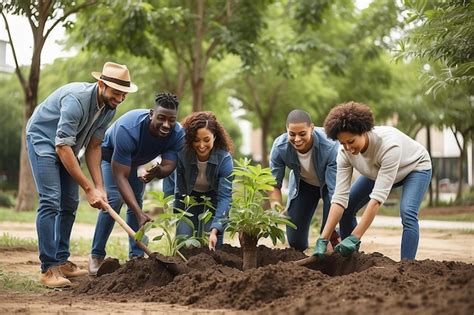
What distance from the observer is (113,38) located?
1589cm

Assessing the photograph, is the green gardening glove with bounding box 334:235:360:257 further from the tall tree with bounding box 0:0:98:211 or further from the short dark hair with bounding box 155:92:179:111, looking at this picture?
the tall tree with bounding box 0:0:98:211

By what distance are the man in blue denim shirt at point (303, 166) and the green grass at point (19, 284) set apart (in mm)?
2230

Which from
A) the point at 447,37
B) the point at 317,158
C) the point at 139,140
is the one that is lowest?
the point at 317,158

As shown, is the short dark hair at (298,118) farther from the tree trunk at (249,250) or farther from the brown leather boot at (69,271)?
the brown leather boot at (69,271)

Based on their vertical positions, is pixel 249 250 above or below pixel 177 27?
below

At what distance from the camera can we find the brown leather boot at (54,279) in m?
6.97

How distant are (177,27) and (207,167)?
10171 millimetres

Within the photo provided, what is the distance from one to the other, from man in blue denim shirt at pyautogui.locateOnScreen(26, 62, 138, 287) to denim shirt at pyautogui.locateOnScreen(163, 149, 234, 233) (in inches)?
31.2

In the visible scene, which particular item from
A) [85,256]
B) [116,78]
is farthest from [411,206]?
[85,256]

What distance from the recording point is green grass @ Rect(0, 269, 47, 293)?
22.3ft

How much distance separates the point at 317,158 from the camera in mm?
7758

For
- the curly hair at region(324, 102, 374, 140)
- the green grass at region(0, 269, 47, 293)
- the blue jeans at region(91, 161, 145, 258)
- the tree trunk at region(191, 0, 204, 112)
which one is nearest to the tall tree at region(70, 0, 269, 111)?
the tree trunk at region(191, 0, 204, 112)

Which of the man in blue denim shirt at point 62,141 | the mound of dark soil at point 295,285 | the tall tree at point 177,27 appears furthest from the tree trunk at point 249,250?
the tall tree at point 177,27

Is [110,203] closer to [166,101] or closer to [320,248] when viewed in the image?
[166,101]
